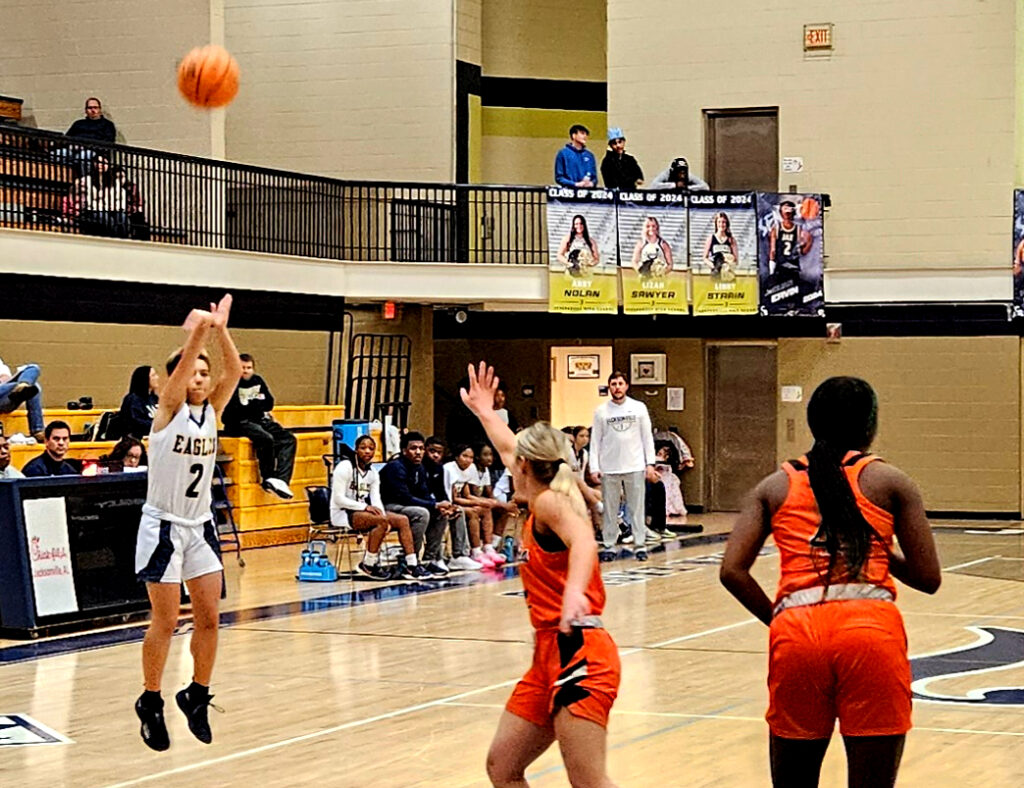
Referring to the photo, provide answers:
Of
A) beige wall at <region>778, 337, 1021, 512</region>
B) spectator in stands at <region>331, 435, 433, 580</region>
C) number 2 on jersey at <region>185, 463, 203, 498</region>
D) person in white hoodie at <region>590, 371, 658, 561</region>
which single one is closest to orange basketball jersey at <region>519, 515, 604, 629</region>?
number 2 on jersey at <region>185, 463, 203, 498</region>

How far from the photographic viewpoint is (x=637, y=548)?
1869cm

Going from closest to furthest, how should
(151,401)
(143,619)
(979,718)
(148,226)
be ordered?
(979,718), (143,619), (151,401), (148,226)

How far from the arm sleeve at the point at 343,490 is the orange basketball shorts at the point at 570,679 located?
35.2 ft

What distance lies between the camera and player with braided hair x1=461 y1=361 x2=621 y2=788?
5.39m

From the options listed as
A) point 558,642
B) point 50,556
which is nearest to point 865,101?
point 50,556

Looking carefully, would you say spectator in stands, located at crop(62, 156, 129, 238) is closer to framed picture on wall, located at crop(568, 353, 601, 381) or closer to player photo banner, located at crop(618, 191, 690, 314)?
player photo banner, located at crop(618, 191, 690, 314)

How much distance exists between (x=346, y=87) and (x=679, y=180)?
549 cm

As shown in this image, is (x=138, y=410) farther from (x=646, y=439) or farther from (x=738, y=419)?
(x=738, y=419)

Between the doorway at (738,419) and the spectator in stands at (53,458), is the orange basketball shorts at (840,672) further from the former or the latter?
the doorway at (738,419)

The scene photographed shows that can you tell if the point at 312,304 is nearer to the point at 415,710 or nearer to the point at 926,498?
the point at 926,498

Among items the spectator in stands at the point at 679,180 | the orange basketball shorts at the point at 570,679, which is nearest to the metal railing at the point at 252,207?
the spectator in stands at the point at 679,180

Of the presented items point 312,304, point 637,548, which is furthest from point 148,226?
point 637,548

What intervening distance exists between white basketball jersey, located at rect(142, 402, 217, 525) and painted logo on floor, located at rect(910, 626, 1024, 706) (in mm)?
4032

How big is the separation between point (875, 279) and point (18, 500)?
49.0 ft
